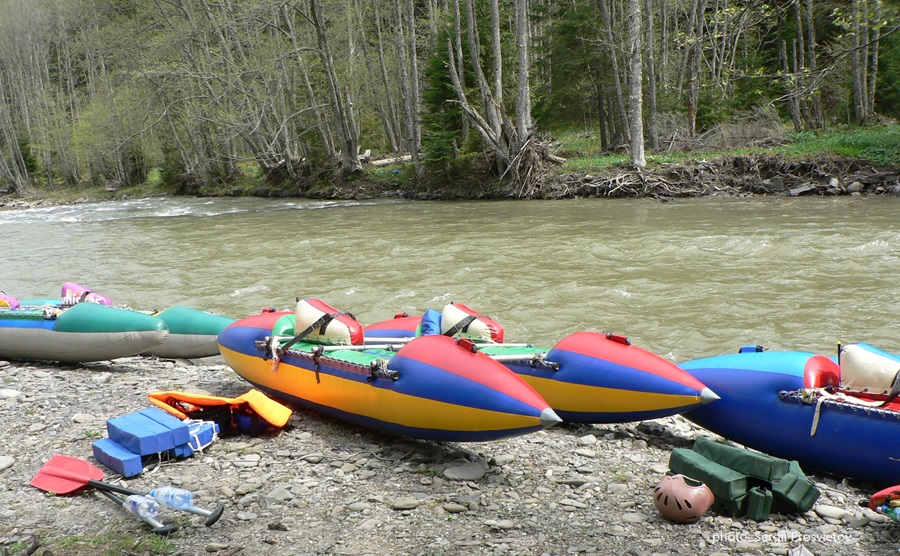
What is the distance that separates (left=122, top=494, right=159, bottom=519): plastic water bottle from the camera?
132 inches

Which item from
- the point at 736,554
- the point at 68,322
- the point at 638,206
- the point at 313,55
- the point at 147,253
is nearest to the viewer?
the point at 736,554

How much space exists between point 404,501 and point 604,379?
160cm

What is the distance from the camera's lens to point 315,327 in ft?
17.3

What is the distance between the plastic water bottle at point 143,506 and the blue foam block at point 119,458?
1.78ft

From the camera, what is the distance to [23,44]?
43344 mm

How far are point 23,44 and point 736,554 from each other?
52.0m

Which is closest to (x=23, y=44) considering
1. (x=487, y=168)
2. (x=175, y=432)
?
(x=487, y=168)

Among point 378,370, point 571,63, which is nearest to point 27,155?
point 571,63

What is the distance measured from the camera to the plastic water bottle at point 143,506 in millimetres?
3361

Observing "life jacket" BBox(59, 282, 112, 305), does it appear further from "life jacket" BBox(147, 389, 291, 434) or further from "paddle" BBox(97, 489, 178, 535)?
"paddle" BBox(97, 489, 178, 535)

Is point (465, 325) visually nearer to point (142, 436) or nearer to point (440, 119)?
point (142, 436)

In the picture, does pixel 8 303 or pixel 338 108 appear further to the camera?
pixel 338 108

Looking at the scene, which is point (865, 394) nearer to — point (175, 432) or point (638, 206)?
point (175, 432)

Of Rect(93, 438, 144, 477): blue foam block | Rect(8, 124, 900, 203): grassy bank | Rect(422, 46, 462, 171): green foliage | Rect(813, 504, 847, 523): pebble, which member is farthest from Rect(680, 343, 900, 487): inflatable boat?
Rect(422, 46, 462, 171): green foliage
